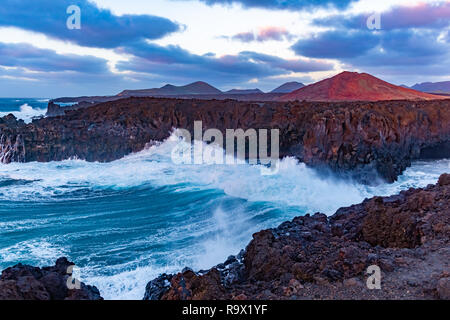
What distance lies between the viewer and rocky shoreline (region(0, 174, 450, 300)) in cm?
377

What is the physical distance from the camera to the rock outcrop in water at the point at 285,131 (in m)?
14.4

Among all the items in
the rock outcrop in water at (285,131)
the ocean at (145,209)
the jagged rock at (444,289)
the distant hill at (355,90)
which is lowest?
the ocean at (145,209)

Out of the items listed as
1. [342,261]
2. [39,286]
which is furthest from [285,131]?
[39,286]

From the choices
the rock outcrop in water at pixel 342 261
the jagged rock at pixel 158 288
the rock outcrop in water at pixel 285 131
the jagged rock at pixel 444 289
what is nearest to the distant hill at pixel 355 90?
the rock outcrop in water at pixel 285 131

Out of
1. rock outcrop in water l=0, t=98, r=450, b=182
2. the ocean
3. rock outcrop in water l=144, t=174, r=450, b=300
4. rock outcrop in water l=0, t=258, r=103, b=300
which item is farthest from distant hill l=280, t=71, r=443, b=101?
rock outcrop in water l=0, t=258, r=103, b=300

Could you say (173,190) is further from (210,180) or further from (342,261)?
(342,261)

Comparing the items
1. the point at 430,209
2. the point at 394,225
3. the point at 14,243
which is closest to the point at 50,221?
the point at 14,243

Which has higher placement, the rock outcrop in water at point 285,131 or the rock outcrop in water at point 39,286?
the rock outcrop in water at point 285,131

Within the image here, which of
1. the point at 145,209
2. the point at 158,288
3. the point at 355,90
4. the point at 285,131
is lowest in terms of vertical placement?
the point at 145,209

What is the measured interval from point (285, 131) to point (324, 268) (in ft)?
47.2

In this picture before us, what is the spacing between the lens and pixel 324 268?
14.1 feet

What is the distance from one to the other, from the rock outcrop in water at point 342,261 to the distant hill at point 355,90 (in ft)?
117

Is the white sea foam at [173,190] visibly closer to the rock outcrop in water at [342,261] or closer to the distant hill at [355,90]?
the rock outcrop in water at [342,261]

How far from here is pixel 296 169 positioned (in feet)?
46.9
